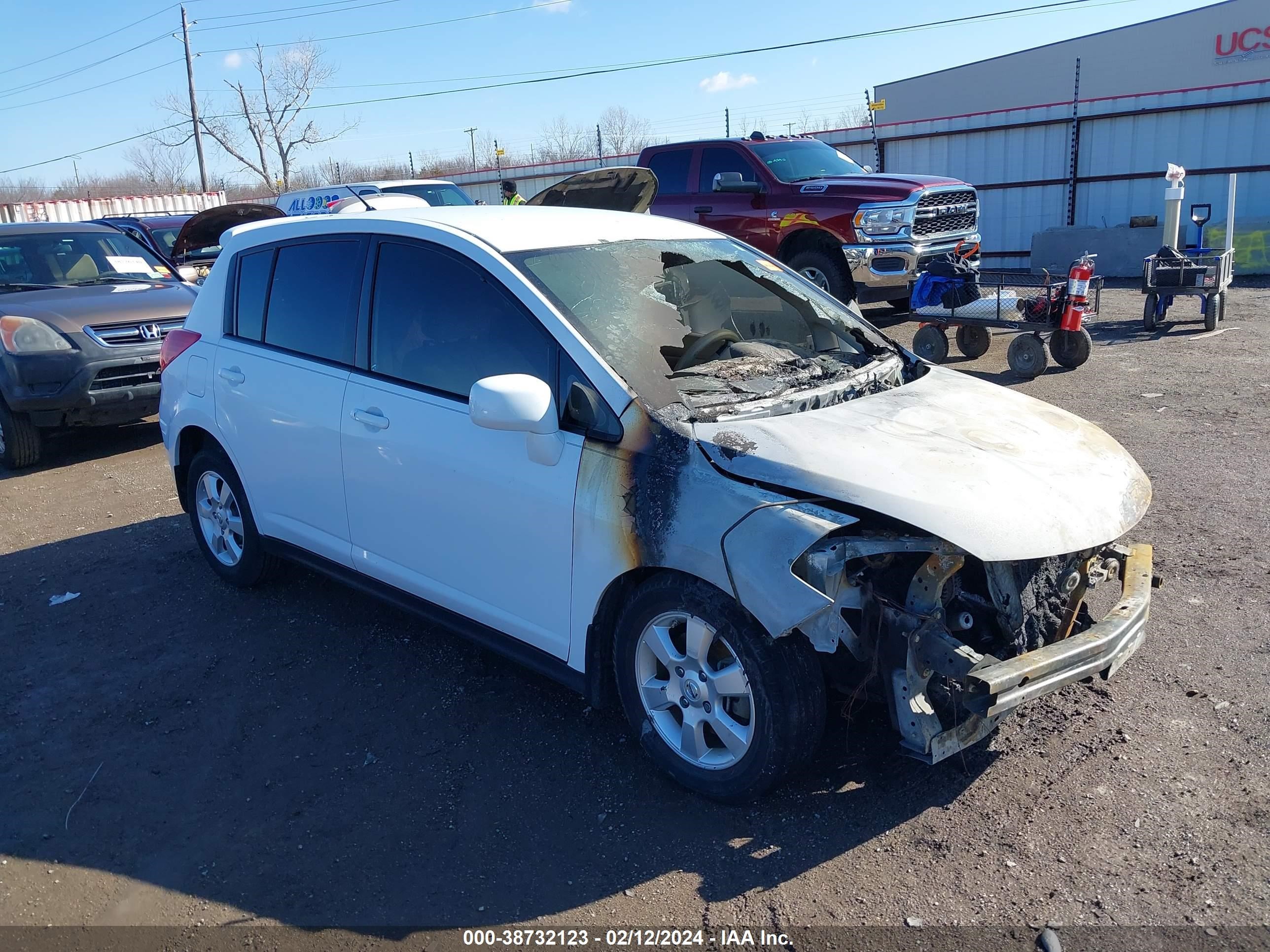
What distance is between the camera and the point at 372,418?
4.01 metres

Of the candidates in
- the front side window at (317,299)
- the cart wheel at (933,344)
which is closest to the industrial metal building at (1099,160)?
the cart wheel at (933,344)

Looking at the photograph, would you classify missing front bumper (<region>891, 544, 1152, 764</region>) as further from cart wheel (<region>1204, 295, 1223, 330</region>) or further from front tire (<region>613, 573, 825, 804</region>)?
cart wheel (<region>1204, 295, 1223, 330</region>)

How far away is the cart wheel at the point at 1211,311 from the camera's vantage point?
36.1 ft

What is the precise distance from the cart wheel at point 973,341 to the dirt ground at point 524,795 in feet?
18.7

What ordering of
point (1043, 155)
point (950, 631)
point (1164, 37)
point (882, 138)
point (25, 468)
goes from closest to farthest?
point (950, 631) < point (25, 468) < point (1043, 155) < point (882, 138) < point (1164, 37)

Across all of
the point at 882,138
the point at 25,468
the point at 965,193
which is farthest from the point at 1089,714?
the point at 882,138

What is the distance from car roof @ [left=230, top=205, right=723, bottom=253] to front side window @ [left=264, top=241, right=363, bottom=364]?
0.35ft

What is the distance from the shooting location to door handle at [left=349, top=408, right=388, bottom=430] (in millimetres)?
3955

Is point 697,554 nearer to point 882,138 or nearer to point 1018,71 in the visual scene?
point 882,138

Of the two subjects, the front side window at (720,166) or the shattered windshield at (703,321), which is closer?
the shattered windshield at (703,321)

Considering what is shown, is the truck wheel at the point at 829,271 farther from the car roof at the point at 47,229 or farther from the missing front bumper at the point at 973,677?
the missing front bumper at the point at 973,677

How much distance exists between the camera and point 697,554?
3014mm

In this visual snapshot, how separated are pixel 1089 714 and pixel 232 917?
305cm

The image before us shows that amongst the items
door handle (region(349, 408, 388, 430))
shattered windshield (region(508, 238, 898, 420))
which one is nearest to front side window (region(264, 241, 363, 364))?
door handle (region(349, 408, 388, 430))
